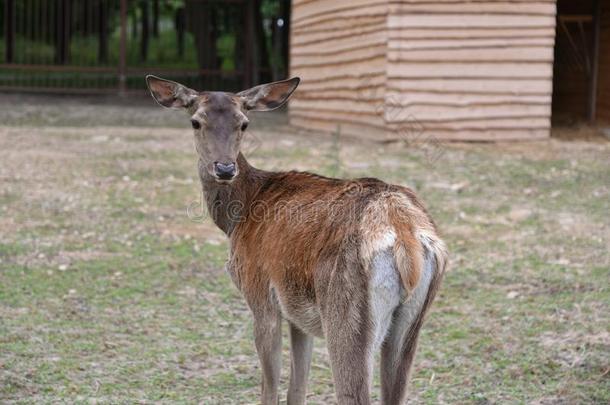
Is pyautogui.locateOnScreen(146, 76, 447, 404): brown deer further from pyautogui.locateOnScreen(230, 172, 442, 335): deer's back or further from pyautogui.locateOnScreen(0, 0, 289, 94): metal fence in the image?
pyautogui.locateOnScreen(0, 0, 289, 94): metal fence

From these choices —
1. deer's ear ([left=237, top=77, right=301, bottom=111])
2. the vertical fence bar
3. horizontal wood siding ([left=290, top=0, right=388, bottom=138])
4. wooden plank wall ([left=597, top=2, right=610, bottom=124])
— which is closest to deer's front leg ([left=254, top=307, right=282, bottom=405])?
deer's ear ([left=237, top=77, right=301, bottom=111])

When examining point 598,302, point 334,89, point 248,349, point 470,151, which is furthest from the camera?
point 334,89

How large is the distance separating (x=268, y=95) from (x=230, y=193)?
64cm

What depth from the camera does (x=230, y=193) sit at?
526cm

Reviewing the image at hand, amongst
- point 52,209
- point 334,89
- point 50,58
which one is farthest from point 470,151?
point 50,58

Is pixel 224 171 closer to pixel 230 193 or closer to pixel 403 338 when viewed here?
pixel 230 193

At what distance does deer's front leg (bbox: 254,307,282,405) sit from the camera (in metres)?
4.45

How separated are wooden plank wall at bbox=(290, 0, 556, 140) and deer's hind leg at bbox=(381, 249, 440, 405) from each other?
394 inches

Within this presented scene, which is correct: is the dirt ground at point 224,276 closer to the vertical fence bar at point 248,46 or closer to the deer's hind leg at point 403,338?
the deer's hind leg at point 403,338

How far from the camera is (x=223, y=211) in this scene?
5.26 meters

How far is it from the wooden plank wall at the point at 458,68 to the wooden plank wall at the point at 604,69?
336cm

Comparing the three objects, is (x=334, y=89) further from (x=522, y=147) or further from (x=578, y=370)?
(x=578, y=370)

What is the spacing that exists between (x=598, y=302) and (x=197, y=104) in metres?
3.22

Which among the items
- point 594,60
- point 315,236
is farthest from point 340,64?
point 315,236
